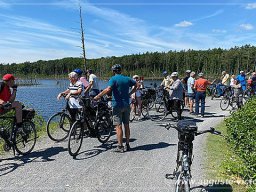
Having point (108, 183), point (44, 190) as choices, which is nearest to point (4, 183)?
point (44, 190)

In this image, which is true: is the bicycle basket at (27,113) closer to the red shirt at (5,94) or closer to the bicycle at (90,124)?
the red shirt at (5,94)

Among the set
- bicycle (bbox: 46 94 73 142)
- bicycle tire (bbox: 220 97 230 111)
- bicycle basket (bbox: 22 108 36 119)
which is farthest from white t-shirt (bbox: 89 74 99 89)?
bicycle tire (bbox: 220 97 230 111)

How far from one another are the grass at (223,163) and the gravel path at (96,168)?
213 mm

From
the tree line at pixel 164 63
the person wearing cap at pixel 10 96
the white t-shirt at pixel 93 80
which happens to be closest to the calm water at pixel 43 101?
the white t-shirt at pixel 93 80

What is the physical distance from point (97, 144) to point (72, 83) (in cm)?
192

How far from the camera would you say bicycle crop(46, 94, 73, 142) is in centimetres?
927

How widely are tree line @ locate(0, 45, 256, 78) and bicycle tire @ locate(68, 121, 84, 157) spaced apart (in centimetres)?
7855

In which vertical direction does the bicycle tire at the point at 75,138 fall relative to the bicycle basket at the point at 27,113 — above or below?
below

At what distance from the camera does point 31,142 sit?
26.8 feet

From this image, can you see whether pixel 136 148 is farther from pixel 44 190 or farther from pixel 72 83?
pixel 44 190

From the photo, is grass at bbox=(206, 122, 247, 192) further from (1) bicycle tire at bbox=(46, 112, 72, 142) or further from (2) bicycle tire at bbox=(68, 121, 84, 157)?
(1) bicycle tire at bbox=(46, 112, 72, 142)

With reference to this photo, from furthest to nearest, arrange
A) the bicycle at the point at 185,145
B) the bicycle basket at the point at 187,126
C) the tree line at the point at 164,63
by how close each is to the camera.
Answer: the tree line at the point at 164,63 < the bicycle basket at the point at 187,126 < the bicycle at the point at 185,145

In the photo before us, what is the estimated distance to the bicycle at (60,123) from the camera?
9.27 m

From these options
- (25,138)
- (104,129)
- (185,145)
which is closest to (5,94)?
(25,138)
